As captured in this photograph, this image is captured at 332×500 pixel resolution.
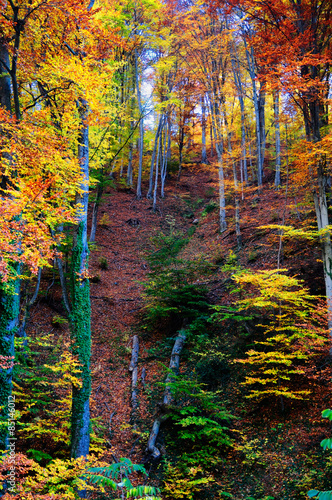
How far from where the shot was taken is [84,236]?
23.1 feet

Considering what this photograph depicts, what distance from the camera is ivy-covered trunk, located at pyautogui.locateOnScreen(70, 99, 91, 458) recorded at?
20.4 feet

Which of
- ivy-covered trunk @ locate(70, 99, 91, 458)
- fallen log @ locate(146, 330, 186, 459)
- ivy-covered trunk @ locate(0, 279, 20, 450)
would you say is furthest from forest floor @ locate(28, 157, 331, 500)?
ivy-covered trunk @ locate(0, 279, 20, 450)

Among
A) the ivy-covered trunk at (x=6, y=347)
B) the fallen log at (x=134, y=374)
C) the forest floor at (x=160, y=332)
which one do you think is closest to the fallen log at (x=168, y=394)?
the forest floor at (x=160, y=332)

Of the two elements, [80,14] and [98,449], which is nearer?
[80,14]

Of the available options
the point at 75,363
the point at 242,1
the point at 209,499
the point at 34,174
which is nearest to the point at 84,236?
the point at 34,174

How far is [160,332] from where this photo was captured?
1145 cm

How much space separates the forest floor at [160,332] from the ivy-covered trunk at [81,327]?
0.86m

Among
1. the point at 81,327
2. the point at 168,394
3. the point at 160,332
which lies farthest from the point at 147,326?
the point at 81,327

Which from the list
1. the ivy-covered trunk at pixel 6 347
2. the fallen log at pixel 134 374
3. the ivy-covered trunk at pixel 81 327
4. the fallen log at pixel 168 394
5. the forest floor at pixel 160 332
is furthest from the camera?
the fallen log at pixel 134 374

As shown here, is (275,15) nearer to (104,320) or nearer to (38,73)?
(38,73)

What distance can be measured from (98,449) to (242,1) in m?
11.9

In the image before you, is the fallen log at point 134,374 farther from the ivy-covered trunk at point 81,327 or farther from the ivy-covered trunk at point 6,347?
the ivy-covered trunk at point 6,347

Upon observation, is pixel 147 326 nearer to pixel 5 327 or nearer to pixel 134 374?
pixel 134 374

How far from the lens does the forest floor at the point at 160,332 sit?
589 centimetres
